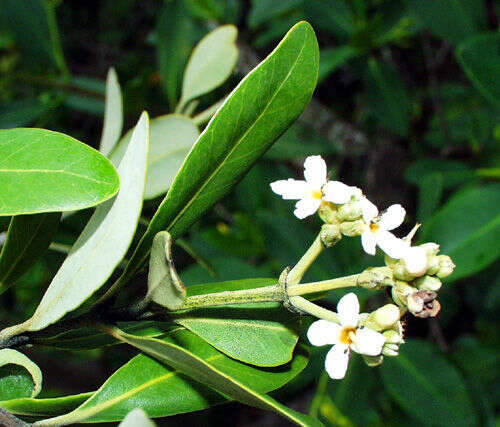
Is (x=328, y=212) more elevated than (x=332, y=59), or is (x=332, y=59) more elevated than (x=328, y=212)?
(x=328, y=212)

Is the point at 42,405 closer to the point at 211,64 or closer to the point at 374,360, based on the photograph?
the point at 374,360

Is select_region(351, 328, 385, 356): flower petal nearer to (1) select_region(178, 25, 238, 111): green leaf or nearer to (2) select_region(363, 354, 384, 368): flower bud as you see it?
(2) select_region(363, 354, 384, 368): flower bud

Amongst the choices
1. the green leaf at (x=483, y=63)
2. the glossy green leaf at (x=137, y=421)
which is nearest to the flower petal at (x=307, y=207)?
the glossy green leaf at (x=137, y=421)

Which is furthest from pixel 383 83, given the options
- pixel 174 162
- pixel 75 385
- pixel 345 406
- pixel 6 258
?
pixel 75 385

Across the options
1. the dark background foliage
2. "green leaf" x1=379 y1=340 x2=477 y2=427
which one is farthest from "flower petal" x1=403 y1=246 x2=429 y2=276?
"green leaf" x1=379 y1=340 x2=477 y2=427

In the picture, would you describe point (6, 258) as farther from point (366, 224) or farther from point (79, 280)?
point (366, 224)

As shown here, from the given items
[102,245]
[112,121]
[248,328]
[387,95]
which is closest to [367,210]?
[248,328]

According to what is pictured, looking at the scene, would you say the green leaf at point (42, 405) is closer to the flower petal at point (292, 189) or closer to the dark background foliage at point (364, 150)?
the flower petal at point (292, 189)
